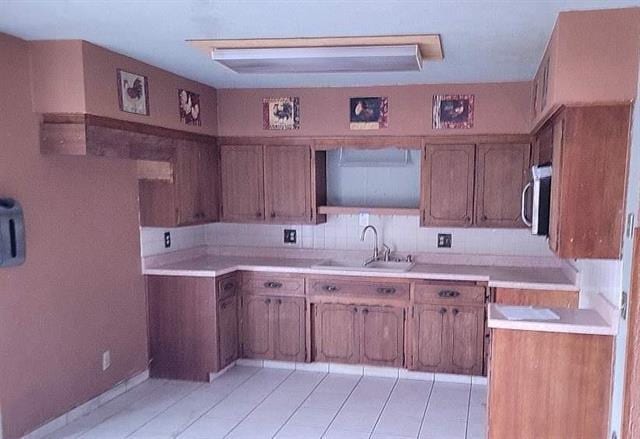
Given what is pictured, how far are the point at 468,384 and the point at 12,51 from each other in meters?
3.72

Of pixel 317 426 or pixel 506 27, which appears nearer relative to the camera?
pixel 506 27

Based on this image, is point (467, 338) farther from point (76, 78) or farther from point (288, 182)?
point (76, 78)

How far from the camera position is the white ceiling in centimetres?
238

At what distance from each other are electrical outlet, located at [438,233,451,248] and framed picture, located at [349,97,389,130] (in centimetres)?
103

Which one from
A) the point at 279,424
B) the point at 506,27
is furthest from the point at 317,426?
the point at 506,27

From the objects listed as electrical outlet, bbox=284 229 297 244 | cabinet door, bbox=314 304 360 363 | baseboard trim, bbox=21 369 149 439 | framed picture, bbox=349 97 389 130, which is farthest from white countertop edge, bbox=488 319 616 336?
baseboard trim, bbox=21 369 149 439

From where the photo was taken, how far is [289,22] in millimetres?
2664

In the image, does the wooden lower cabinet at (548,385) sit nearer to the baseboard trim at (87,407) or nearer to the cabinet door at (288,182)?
the cabinet door at (288,182)

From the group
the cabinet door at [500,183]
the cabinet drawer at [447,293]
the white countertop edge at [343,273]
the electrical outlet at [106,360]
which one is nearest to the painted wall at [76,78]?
the white countertop edge at [343,273]

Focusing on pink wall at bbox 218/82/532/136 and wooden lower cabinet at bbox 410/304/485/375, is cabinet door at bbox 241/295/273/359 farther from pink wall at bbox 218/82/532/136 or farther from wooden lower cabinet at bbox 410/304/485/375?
pink wall at bbox 218/82/532/136

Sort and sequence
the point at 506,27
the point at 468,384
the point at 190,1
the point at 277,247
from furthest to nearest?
1. the point at 277,247
2. the point at 468,384
3. the point at 506,27
4. the point at 190,1

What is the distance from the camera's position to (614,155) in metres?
2.52

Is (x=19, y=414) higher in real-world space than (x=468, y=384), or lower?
higher

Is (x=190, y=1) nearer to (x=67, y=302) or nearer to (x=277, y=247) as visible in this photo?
(x=67, y=302)
